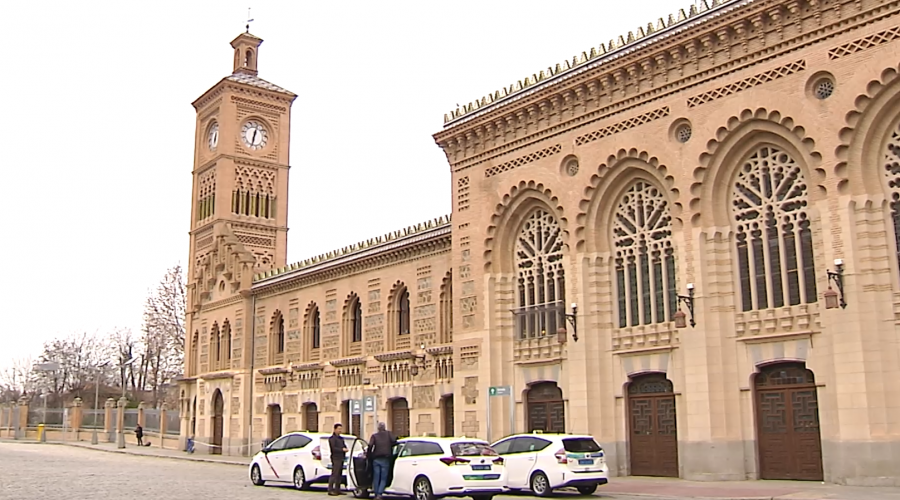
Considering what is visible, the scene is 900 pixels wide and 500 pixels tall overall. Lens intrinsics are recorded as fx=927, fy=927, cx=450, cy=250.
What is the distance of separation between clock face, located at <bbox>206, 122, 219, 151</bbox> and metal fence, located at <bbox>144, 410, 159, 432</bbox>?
14771 mm

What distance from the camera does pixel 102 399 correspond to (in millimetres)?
82625

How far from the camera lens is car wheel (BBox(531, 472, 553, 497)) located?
18.9m

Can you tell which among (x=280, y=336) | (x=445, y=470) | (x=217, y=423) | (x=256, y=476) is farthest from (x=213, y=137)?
(x=445, y=470)

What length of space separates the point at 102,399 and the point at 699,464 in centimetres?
7231

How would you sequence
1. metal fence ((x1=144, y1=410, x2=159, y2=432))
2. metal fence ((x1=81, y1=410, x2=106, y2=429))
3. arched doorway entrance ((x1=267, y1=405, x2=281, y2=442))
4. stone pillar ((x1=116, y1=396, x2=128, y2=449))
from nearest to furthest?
arched doorway entrance ((x1=267, y1=405, x2=281, y2=442)) → stone pillar ((x1=116, y1=396, x2=128, y2=449)) → metal fence ((x1=144, y1=410, x2=159, y2=432)) → metal fence ((x1=81, y1=410, x2=106, y2=429))

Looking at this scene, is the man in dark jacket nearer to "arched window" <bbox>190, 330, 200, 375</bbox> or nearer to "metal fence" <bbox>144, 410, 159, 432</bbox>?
"arched window" <bbox>190, 330, 200, 375</bbox>

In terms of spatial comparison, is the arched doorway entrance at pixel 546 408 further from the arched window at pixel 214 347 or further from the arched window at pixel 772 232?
the arched window at pixel 214 347

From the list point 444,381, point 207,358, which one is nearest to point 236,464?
point 444,381

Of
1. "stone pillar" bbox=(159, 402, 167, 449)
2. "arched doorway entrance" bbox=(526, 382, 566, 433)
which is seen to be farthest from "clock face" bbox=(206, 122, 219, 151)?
"arched doorway entrance" bbox=(526, 382, 566, 433)

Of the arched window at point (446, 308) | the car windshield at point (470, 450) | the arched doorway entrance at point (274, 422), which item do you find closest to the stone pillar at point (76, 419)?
the arched doorway entrance at point (274, 422)

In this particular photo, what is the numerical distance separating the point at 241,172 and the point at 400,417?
1973cm

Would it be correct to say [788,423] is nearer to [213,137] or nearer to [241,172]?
[241,172]

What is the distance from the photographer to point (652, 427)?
2253cm

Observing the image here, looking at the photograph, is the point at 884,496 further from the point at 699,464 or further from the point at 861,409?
the point at 699,464
